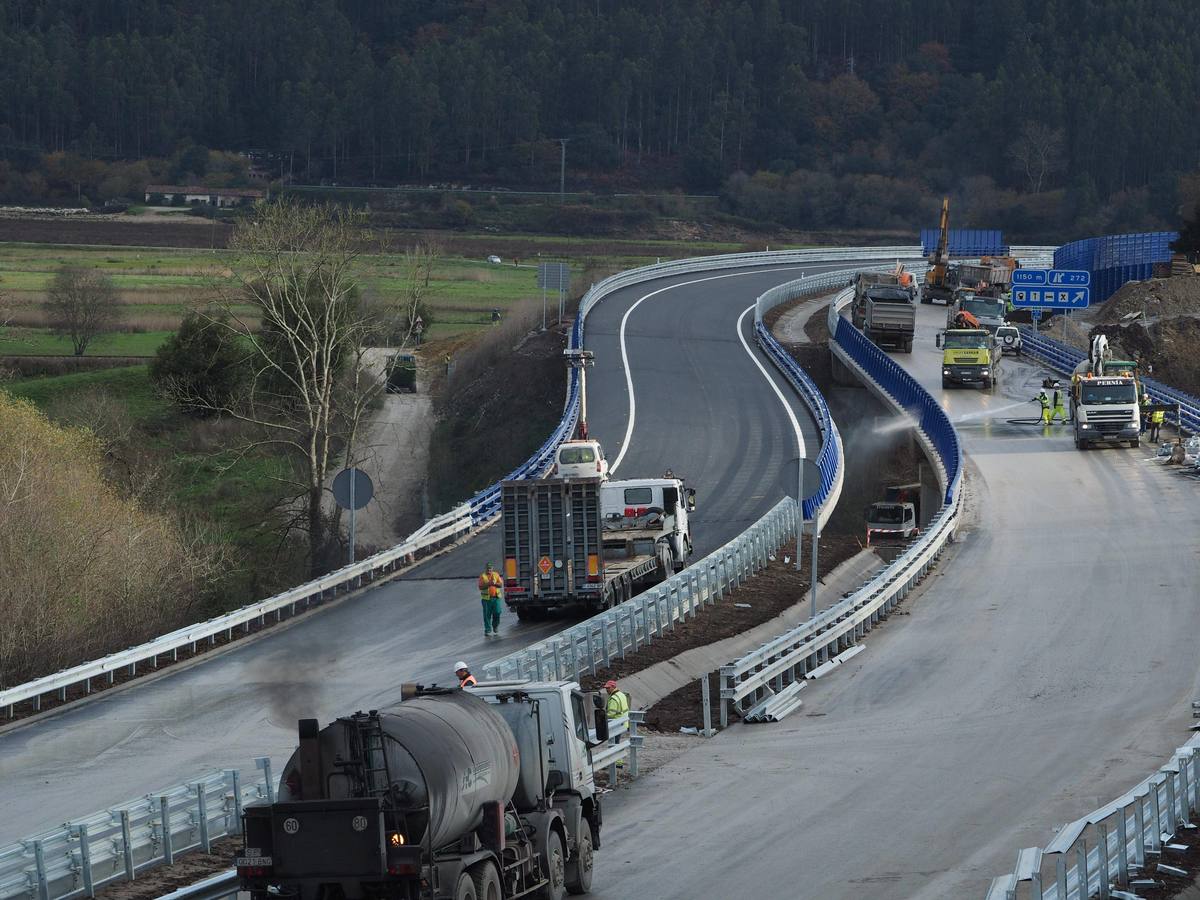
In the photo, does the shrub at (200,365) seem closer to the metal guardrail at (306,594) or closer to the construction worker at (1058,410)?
the metal guardrail at (306,594)

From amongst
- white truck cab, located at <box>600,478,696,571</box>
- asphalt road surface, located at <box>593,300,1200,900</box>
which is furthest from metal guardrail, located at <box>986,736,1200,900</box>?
Result: white truck cab, located at <box>600,478,696,571</box>

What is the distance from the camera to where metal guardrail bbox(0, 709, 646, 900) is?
50.2 feet

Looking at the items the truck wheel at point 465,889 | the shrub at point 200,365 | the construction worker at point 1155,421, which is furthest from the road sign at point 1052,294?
the truck wheel at point 465,889

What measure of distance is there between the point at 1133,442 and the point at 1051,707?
31291 millimetres

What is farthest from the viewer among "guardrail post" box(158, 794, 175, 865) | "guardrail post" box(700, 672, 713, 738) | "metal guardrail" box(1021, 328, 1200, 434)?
"metal guardrail" box(1021, 328, 1200, 434)

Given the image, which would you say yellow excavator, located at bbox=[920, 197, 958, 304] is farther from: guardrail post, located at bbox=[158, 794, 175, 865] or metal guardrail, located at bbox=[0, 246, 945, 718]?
guardrail post, located at bbox=[158, 794, 175, 865]

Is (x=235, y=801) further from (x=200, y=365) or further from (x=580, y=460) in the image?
(x=200, y=365)

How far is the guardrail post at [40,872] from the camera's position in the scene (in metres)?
15.3

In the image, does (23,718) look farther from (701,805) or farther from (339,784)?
(339,784)

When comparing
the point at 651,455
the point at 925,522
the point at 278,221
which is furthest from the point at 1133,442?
the point at 278,221

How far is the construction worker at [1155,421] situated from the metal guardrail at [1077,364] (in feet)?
3.16

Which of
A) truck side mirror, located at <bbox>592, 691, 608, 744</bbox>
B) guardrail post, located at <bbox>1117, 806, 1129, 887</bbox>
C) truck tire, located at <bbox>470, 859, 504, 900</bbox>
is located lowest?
guardrail post, located at <bbox>1117, 806, 1129, 887</bbox>

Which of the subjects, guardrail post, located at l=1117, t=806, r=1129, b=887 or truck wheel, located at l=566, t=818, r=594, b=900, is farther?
truck wheel, located at l=566, t=818, r=594, b=900

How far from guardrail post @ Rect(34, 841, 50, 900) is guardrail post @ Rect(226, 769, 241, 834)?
9.61 ft
